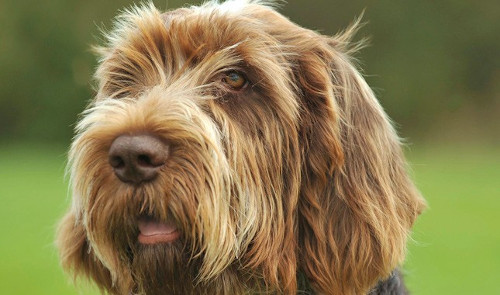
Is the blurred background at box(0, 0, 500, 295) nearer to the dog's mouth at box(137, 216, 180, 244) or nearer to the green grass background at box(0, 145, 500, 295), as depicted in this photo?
the green grass background at box(0, 145, 500, 295)

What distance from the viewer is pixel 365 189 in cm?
336

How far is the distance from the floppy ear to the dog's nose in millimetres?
670

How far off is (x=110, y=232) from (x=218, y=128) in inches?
21.5

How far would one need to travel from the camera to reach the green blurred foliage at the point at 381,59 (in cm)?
2666

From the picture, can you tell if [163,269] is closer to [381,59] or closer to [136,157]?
[136,157]

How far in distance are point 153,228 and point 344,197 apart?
748mm

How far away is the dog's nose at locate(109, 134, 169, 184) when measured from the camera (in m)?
2.93

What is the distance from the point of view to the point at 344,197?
3.35 metres

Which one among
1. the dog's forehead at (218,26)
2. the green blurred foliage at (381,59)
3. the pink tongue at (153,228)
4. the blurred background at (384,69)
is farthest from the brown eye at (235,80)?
the green blurred foliage at (381,59)

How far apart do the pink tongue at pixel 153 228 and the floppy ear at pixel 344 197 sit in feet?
1.83

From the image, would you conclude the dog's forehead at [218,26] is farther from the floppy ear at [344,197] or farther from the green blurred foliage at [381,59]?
the green blurred foliage at [381,59]

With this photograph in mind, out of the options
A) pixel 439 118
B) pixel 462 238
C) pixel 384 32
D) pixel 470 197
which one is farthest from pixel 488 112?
Answer: pixel 462 238

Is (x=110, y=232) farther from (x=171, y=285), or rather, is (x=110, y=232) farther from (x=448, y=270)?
(x=448, y=270)

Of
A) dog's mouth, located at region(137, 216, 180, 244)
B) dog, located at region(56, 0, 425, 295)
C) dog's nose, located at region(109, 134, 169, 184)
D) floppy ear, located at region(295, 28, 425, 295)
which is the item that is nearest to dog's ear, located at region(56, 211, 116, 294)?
dog, located at region(56, 0, 425, 295)
